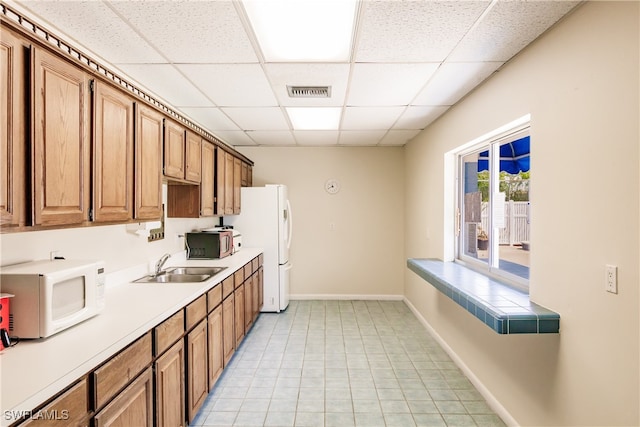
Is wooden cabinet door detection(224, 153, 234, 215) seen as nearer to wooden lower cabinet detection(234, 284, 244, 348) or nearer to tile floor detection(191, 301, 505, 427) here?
wooden lower cabinet detection(234, 284, 244, 348)

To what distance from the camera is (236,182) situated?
175 inches

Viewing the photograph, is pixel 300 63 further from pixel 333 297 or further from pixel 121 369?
pixel 333 297

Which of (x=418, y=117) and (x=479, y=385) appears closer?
(x=479, y=385)

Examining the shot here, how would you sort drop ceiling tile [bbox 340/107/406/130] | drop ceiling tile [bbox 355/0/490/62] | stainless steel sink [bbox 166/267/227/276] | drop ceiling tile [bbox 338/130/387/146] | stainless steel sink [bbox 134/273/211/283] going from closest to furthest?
drop ceiling tile [bbox 355/0/490/62] < stainless steel sink [bbox 134/273/211/283] < stainless steel sink [bbox 166/267/227/276] < drop ceiling tile [bbox 340/107/406/130] < drop ceiling tile [bbox 338/130/387/146]

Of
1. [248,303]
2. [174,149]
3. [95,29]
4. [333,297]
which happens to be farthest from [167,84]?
[333,297]

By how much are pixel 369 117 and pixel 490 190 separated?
57.6 inches

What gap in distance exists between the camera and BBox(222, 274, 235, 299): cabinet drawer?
9.63 feet

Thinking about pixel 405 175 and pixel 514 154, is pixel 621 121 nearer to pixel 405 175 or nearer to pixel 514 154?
pixel 514 154

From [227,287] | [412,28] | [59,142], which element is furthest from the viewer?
[227,287]

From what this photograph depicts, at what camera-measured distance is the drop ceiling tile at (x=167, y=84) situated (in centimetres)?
234

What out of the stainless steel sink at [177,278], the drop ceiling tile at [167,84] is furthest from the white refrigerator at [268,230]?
the drop ceiling tile at [167,84]

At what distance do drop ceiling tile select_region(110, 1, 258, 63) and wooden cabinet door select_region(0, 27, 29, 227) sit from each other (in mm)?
521

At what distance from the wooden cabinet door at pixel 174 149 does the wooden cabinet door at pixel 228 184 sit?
1.09 m

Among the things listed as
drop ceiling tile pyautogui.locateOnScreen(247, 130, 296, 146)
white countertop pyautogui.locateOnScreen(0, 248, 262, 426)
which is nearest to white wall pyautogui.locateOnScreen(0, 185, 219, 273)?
white countertop pyautogui.locateOnScreen(0, 248, 262, 426)
